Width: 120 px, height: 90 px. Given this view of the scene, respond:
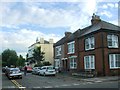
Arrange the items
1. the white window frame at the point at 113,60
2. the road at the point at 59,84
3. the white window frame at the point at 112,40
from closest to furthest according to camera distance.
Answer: the road at the point at 59,84 < the white window frame at the point at 113,60 < the white window frame at the point at 112,40

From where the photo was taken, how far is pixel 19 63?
10369cm

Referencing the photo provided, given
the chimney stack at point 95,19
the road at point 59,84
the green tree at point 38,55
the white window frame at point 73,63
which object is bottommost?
the road at point 59,84

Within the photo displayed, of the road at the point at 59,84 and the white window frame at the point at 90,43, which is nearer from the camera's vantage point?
the road at the point at 59,84

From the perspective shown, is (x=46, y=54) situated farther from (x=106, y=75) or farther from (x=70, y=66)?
→ (x=106, y=75)

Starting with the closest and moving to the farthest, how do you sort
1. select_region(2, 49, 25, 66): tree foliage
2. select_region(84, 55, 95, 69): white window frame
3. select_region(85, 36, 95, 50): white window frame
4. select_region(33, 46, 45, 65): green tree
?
select_region(84, 55, 95, 69): white window frame < select_region(85, 36, 95, 50): white window frame < select_region(33, 46, 45, 65): green tree < select_region(2, 49, 25, 66): tree foliage

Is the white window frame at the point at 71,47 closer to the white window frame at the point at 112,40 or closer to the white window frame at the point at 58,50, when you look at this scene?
the white window frame at the point at 58,50

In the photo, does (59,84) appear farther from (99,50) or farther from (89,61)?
(89,61)

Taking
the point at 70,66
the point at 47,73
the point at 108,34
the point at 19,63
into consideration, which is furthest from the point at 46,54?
the point at 108,34

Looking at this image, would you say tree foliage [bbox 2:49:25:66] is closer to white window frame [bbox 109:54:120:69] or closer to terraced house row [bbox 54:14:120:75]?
terraced house row [bbox 54:14:120:75]

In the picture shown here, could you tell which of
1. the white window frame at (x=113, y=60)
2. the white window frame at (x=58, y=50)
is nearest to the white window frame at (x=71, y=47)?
the white window frame at (x=58, y=50)

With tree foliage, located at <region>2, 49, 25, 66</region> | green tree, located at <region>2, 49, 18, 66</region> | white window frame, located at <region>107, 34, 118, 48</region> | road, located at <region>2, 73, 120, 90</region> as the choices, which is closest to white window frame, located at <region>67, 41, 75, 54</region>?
white window frame, located at <region>107, 34, 118, 48</region>

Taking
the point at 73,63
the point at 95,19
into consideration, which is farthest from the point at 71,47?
the point at 95,19

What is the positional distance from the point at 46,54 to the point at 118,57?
2028 inches

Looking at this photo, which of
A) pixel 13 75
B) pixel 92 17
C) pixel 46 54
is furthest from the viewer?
pixel 46 54
